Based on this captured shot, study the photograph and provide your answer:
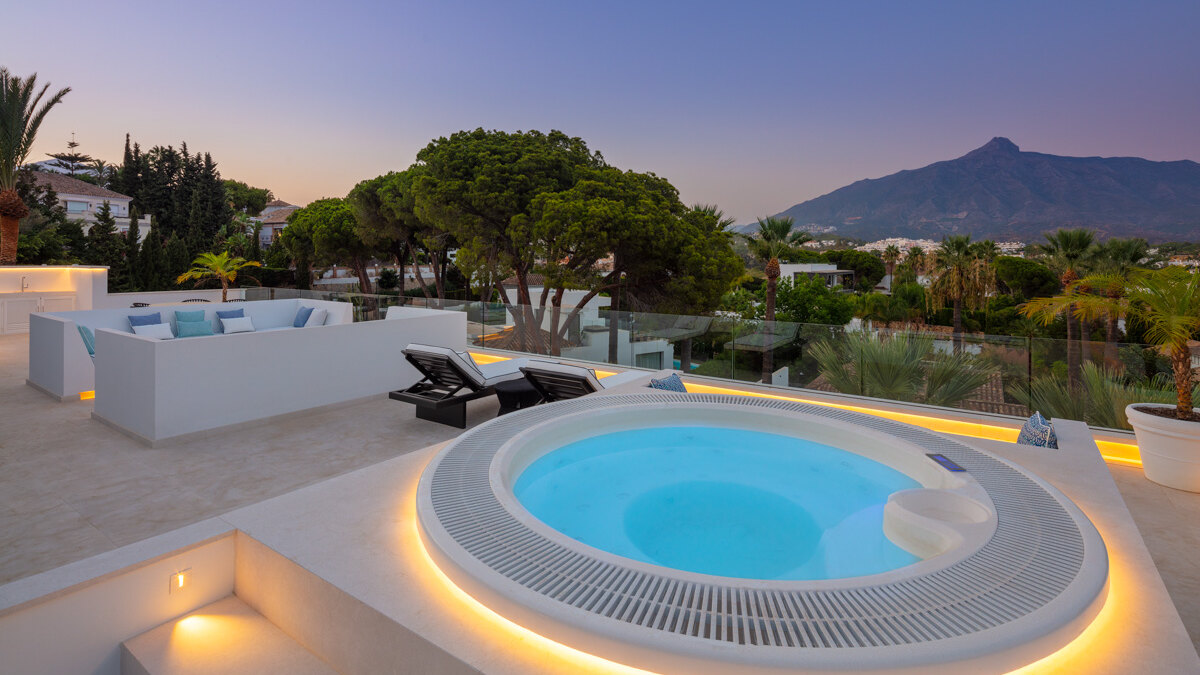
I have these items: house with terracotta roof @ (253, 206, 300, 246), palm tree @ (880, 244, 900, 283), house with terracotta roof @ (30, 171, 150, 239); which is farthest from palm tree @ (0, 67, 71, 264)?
palm tree @ (880, 244, 900, 283)

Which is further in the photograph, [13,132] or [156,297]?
[156,297]

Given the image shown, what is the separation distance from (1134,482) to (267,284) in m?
27.6

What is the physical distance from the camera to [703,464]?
4.72m

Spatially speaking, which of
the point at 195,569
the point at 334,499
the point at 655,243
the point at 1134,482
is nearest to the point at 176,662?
the point at 195,569

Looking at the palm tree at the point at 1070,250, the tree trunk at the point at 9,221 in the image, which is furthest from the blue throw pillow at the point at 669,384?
the palm tree at the point at 1070,250

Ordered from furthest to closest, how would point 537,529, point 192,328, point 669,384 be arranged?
point 192,328 → point 669,384 → point 537,529

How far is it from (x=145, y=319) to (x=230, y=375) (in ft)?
11.1

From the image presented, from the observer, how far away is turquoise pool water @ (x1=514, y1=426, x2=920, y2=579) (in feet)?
10.8

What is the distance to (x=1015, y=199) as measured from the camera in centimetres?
10262

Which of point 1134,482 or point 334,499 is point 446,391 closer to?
point 334,499

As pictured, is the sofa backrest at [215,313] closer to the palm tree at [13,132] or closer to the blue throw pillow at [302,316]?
the blue throw pillow at [302,316]

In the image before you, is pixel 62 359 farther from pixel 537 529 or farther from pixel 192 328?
pixel 537 529

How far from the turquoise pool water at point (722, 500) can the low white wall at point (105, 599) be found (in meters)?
1.68

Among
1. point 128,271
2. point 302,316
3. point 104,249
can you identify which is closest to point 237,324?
point 302,316
